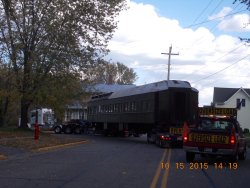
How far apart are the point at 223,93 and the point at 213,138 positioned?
2375 inches

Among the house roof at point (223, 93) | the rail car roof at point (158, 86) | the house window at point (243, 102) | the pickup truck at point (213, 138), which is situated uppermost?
the house roof at point (223, 93)

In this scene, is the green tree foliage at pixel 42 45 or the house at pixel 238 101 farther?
the house at pixel 238 101

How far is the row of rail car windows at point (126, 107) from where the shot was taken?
1369 inches

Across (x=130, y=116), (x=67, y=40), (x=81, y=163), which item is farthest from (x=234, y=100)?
(x=81, y=163)

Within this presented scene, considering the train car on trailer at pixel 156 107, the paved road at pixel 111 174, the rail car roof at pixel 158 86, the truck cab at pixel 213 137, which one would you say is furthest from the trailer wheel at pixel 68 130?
the truck cab at pixel 213 137

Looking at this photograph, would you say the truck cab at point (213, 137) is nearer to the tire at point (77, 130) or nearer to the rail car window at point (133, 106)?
the rail car window at point (133, 106)

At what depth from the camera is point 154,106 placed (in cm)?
3319

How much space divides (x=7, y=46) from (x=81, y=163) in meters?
19.5

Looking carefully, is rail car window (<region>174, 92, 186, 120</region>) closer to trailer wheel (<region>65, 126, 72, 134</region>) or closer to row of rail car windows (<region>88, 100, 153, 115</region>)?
row of rail car windows (<region>88, 100, 153, 115</region>)

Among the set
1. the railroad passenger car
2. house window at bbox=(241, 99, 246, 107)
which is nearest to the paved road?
the railroad passenger car

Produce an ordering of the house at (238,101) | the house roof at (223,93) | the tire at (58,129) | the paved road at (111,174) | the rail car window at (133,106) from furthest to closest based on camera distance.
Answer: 1. the house roof at (223,93)
2. the house at (238,101)
3. the tire at (58,129)
4. the rail car window at (133,106)
5. the paved road at (111,174)

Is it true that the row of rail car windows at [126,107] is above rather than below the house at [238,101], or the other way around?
below

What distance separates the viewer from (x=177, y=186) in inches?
494
